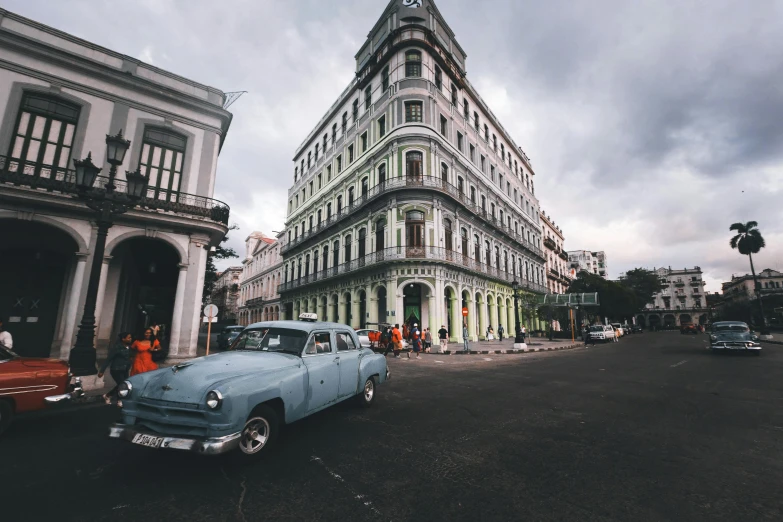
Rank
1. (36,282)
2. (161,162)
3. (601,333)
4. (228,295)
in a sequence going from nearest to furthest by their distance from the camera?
(36,282), (161,162), (601,333), (228,295)

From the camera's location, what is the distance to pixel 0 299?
11773 millimetres

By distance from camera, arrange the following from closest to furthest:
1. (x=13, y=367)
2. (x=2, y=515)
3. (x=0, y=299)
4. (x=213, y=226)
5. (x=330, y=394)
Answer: (x=2, y=515), (x=13, y=367), (x=330, y=394), (x=0, y=299), (x=213, y=226)

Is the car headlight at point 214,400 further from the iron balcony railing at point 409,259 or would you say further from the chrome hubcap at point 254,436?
the iron balcony railing at point 409,259

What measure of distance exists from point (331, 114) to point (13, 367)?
119 ft

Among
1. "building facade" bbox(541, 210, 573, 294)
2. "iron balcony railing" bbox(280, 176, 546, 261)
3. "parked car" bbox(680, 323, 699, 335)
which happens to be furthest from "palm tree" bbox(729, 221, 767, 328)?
"iron balcony railing" bbox(280, 176, 546, 261)

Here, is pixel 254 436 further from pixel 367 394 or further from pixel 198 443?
pixel 367 394

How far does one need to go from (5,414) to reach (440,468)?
5927 millimetres

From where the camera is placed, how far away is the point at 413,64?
26609mm

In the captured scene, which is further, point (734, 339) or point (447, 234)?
point (447, 234)

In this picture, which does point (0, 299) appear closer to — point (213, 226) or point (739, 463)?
point (213, 226)

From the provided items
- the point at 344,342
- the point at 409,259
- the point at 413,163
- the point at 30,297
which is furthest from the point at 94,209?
the point at 413,163

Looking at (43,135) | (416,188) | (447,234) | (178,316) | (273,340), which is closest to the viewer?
(273,340)

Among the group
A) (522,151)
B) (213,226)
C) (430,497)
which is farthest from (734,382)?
(522,151)

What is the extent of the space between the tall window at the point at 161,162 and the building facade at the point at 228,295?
181 feet
